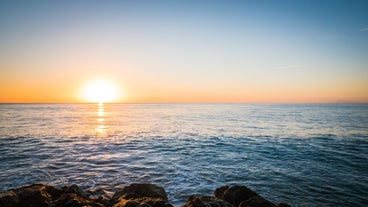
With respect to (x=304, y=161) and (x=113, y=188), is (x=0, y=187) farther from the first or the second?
(x=304, y=161)

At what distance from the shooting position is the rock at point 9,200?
20.7ft

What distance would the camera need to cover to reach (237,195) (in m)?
8.02

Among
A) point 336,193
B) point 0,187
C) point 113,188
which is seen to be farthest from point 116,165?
point 336,193

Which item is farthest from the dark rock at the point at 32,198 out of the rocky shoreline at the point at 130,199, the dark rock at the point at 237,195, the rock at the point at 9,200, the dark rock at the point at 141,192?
the dark rock at the point at 237,195

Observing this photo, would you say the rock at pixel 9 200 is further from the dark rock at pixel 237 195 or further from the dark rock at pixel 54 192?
the dark rock at pixel 237 195

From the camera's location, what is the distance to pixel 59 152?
19453 millimetres

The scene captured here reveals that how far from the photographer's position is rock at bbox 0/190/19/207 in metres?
6.31

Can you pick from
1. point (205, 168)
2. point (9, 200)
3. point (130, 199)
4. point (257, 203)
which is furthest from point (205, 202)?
point (205, 168)

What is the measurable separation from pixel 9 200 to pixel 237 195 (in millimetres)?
7232

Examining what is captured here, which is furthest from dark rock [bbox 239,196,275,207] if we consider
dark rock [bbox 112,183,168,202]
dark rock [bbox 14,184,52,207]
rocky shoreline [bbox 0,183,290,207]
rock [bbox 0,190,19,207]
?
rock [bbox 0,190,19,207]

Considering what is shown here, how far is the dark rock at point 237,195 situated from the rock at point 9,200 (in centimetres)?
677

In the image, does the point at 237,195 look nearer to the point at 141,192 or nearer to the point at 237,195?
the point at 237,195

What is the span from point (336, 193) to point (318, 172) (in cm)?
345

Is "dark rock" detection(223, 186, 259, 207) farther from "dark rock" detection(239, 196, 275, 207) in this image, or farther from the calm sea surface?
the calm sea surface
